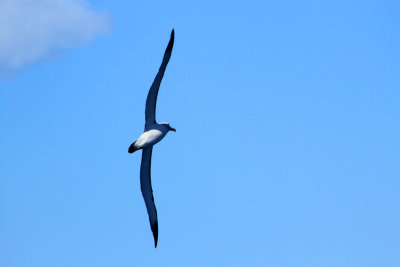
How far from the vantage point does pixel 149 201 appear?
34750mm

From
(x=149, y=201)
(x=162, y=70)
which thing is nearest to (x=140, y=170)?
(x=149, y=201)

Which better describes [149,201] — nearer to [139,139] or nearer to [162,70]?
[139,139]

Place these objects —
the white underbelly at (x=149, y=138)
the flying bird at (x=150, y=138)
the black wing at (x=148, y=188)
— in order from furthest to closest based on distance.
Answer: the black wing at (x=148, y=188)
the white underbelly at (x=149, y=138)
the flying bird at (x=150, y=138)

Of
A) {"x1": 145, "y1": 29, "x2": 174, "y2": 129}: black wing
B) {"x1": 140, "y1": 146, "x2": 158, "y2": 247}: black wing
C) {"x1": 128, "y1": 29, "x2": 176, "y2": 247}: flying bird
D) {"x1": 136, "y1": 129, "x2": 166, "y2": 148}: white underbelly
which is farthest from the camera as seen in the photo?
{"x1": 140, "y1": 146, "x2": 158, "y2": 247}: black wing

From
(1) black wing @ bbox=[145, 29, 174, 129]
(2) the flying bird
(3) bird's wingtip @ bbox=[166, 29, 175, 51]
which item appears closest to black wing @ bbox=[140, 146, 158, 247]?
(2) the flying bird

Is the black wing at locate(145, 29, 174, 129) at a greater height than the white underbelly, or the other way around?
the black wing at locate(145, 29, 174, 129)

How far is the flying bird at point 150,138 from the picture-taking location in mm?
30344

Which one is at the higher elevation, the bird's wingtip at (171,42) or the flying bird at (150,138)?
the bird's wingtip at (171,42)

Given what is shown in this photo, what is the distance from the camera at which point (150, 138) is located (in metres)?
31.9

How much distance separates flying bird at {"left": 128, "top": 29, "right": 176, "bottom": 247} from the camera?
99.6 ft

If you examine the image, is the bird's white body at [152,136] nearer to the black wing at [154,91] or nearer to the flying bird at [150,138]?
the flying bird at [150,138]

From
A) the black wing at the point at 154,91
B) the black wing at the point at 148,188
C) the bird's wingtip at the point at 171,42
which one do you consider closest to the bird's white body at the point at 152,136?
the black wing at the point at 154,91

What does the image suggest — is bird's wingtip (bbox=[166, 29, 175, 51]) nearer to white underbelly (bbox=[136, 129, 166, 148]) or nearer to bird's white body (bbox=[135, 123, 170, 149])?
bird's white body (bbox=[135, 123, 170, 149])

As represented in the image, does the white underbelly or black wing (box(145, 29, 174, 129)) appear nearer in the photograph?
black wing (box(145, 29, 174, 129))
